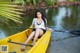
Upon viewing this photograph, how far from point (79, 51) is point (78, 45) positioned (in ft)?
2.62

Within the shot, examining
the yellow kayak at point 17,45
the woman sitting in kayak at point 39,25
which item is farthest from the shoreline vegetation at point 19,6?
the yellow kayak at point 17,45

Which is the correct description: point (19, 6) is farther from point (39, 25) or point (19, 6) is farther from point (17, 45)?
point (39, 25)

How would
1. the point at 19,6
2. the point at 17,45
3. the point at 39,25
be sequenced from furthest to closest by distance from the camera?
1. the point at 39,25
2. the point at 17,45
3. the point at 19,6

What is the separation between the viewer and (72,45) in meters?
9.41

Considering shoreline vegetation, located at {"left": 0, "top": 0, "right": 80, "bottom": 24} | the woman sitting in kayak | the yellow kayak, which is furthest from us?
the woman sitting in kayak

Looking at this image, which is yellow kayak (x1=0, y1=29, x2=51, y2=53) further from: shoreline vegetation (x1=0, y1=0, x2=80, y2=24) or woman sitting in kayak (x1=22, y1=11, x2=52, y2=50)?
shoreline vegetation (x1=0, y1=0, x2=80, y2=24)

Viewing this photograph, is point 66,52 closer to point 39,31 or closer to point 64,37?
point 39,31

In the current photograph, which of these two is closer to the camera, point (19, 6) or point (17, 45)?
point (19, 6)

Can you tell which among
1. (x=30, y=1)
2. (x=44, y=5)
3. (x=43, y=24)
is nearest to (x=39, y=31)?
(x=43, y=24)

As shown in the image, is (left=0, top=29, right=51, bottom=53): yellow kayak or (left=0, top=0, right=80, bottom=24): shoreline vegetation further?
(left=0, top=29, right=51, bottom=53): yellow kayak

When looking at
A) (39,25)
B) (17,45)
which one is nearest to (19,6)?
(17,45)

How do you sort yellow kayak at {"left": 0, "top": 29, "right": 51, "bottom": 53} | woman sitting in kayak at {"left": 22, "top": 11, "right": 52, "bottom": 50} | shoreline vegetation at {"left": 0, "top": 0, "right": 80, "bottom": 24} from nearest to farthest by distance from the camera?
shoreline vegetation at {"left": 0, "top": 0, "right": 80, "bottom": 24} < yellow kayak at {"left": 0, "top": 29, "right": 51, "bottom": 53} < woman sitting in kayak at {"left": 22, "top": 11, "right": 52, "bottom": 50}

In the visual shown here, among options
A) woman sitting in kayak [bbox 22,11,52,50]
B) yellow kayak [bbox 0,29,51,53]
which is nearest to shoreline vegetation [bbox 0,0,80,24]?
woman sitting in kayak [bbox 22,11,52,50]

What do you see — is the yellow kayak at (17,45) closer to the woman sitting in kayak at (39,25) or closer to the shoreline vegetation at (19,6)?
the woman sitting in kayak at (39,25)
